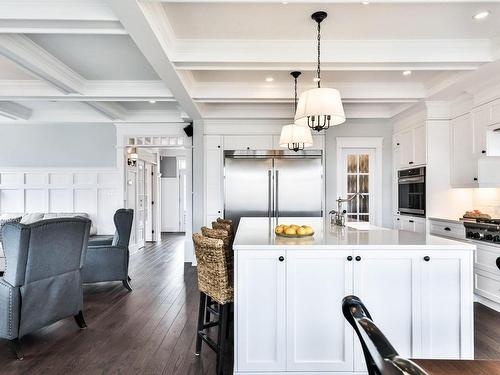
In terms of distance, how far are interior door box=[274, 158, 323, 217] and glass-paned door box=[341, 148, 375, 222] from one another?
0.61 metres

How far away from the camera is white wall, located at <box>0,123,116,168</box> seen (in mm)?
6281

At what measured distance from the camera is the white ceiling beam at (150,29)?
7.10ft

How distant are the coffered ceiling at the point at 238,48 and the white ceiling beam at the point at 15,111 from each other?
1346 mm

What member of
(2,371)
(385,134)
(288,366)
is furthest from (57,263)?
(385,134)

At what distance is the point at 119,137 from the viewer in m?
6.20

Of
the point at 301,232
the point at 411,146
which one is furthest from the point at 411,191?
the point at 301,232

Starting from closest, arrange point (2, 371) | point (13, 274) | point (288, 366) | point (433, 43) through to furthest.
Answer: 1. point (288, 366)
2. point (2, 371)
3. point (13, 274)
4. point (433, 43)

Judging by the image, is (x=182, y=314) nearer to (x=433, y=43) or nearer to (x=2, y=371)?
(x=2, y=371)

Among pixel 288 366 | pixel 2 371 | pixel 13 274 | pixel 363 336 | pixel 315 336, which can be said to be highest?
pixel 363 336

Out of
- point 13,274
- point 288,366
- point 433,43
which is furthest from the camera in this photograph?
point 433,43

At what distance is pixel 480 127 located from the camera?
12.7 feet

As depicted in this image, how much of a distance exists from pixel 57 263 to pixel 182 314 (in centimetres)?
127

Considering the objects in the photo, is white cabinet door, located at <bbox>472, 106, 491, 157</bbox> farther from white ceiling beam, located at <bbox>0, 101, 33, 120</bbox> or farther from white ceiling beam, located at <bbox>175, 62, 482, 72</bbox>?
white ceiling beam, located at <bbox>0, 101, 33, 120</bbox>

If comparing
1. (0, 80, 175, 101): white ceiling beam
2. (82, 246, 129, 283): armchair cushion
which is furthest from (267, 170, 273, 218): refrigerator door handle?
(82, 246, 129, 283): armchair cushion
